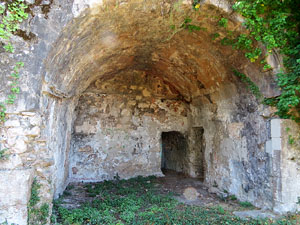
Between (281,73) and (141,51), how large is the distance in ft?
10.6

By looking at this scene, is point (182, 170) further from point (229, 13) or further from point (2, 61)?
point (2, 61)

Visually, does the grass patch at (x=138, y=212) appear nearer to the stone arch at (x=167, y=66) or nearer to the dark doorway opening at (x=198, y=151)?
the stone arch at (x=167, y=66)

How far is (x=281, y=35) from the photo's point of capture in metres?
3.88

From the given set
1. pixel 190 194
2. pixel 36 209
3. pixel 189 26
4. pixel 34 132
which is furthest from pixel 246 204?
pixel 34 132

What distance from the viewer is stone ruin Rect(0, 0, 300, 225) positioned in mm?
3152

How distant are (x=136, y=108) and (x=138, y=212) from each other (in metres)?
3.97

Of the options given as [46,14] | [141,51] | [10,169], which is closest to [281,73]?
[141,51]

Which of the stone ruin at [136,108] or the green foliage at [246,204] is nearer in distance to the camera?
the stone ruin at [136,108]

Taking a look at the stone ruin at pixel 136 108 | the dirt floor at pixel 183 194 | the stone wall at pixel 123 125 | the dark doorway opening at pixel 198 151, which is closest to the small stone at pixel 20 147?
the stone ruin at pixel 136 108

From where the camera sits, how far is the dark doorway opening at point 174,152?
27.0ft

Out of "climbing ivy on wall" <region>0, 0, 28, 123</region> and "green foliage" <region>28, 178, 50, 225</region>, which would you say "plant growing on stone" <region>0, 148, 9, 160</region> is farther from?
"green foliage" <region>28, 178, 50, 225</region>

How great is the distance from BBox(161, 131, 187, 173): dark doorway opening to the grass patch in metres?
2.74

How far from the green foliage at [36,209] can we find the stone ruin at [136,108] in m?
0.09

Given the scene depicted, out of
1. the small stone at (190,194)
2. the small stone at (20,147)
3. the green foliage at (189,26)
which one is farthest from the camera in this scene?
the small stone at (190,194)
